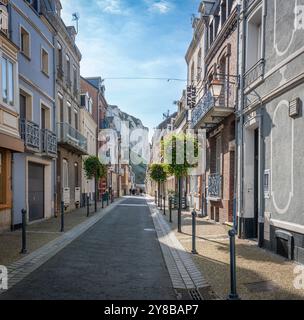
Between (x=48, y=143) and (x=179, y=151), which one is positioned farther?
(x=48, y=143)

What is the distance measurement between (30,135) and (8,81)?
2680 millimetres

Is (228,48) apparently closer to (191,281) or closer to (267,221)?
(267,221)

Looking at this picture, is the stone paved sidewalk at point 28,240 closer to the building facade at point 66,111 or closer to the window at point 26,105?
the window at point 26,105

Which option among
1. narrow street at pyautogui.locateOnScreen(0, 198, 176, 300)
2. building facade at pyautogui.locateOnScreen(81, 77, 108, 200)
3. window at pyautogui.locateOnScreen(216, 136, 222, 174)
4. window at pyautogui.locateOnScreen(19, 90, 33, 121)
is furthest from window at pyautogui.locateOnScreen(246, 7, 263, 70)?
building facade at pyautogui.locateOnScreen(81, 77, 108, 200)

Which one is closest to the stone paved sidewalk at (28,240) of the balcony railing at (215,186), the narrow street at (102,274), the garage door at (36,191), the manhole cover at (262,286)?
the narrow street at (102,274)

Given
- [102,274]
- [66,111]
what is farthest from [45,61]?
[102,274]

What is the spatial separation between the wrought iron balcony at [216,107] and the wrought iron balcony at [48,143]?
21.6 ft

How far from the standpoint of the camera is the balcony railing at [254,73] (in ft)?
30.3

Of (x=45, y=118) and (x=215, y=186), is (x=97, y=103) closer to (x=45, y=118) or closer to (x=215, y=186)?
(x=45, y=118)

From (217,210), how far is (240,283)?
926 cm

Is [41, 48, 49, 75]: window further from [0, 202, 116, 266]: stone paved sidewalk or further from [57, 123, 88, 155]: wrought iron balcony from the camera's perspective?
[0, 202, 116, 266]: stone paved sidewalk

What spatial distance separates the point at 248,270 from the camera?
253 inches
